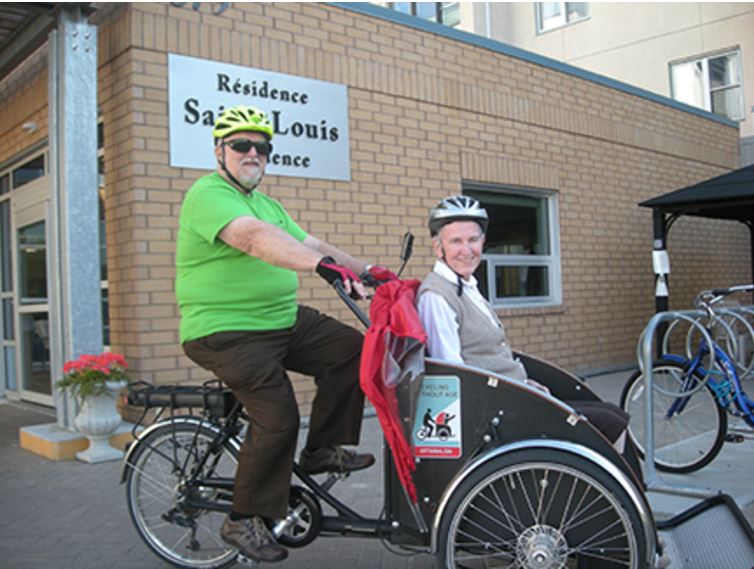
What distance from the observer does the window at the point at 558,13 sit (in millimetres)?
19969

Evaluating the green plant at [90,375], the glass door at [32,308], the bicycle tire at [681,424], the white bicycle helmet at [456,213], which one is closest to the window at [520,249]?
the bicycle tire at [681,424]

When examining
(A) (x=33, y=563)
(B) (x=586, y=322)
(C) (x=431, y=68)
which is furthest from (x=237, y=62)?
(B) (x=586, y=322)

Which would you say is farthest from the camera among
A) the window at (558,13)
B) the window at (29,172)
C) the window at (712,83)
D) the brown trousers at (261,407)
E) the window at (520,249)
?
the window at (558,13)

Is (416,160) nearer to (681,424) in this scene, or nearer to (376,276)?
(681,424)

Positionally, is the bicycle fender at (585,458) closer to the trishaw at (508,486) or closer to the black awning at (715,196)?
the trishaw at (508,486)

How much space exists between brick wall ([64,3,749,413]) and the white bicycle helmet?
134 inches

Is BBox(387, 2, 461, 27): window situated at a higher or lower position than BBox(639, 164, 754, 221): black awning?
higher

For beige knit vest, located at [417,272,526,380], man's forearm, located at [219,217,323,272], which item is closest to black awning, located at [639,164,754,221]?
beige knit vest, located at [417,272,526,380]

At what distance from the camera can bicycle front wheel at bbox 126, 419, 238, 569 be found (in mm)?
3330

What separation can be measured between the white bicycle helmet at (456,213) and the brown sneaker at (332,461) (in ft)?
3.54

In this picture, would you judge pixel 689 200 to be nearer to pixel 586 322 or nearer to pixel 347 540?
pixel 586 322

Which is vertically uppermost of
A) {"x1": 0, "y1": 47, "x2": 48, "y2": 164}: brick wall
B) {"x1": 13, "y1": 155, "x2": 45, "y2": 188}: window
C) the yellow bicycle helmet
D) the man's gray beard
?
{"x1": 0, "y1": 47, "x2": 48, "y2": 164}: brick wall

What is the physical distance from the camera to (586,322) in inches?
379

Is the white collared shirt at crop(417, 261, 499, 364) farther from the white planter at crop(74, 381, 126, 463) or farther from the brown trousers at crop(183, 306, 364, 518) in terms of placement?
the white planter at crop(74, 381, 126, 463)
